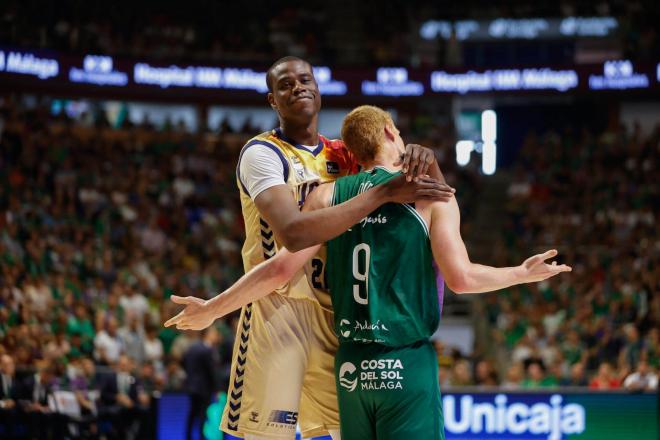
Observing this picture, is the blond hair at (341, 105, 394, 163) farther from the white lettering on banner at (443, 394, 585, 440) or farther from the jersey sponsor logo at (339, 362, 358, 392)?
the white lettering on banner at (443, 394, 585, 440)

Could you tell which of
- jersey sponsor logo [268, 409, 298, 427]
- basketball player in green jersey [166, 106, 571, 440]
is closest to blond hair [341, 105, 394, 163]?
basketball player in green jersey [166, 106, 571, 440]

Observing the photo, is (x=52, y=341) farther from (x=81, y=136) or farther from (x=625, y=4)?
(x=625, y=4)

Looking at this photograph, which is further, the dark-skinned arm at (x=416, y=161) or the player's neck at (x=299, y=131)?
the player's neck at (x=299, y=131)

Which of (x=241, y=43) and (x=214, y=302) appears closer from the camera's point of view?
(x=214, y=302)

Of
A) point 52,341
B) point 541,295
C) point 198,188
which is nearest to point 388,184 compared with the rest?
point 52,341

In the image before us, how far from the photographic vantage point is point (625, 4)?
2353cm

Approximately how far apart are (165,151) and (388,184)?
16960mm

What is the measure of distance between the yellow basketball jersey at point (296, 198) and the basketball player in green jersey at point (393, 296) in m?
0.28

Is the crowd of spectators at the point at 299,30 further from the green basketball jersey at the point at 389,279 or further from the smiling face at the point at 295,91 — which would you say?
the green basketball jersey at the point at 389,279

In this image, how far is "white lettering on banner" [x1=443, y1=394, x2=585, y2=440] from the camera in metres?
11.1

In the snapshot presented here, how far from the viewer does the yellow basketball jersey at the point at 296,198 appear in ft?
14.4

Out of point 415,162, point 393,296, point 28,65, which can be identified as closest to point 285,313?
point 393,296

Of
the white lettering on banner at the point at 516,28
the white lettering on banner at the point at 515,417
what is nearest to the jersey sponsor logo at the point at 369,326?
the white lettering on banner at the point at 515,417

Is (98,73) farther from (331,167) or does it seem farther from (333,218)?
(333,218)
